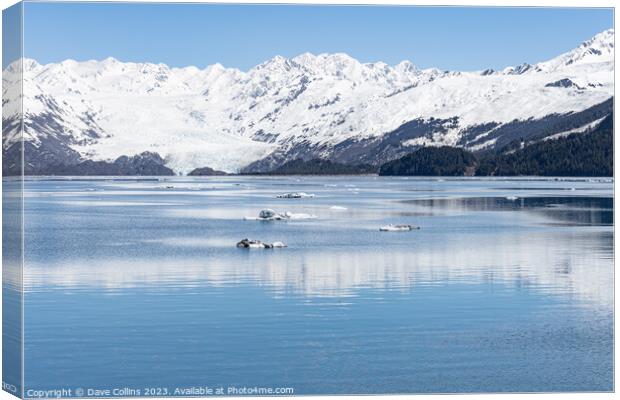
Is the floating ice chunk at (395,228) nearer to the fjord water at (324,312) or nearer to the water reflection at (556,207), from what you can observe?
the fjord water at (324,312)

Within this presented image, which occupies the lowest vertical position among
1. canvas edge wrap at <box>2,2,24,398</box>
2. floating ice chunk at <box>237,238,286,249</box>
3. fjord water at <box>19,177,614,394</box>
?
fjord water at <box>19,177,614,394</box>

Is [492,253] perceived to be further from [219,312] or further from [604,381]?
[604,381]

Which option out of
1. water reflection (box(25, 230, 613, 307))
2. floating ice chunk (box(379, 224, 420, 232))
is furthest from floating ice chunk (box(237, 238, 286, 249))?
floating ice chunk (box(379, 224, 420, 232))

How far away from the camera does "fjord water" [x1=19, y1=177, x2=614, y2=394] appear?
75.9 ft

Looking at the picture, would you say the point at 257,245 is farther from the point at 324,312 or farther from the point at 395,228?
the point at 324,312

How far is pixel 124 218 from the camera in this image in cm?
7912

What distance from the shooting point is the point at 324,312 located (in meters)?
30.8

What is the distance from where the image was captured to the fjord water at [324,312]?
23141 mm

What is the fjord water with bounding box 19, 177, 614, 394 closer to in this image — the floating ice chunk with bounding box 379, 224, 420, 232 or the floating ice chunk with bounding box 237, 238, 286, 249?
the floating ice chunk with bounding box 237, 238, 286, 249

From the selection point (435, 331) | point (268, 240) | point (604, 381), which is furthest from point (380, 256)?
point (604, 381)

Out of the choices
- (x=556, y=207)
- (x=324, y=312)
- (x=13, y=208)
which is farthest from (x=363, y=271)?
(x=556, y=207)

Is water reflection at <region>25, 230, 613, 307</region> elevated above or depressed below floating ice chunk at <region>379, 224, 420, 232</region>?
below

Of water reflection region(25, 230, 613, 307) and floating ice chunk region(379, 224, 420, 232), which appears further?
floating ice chunk region(379, 224, 420, 232)

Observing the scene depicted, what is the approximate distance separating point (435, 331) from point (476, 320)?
2043mm
